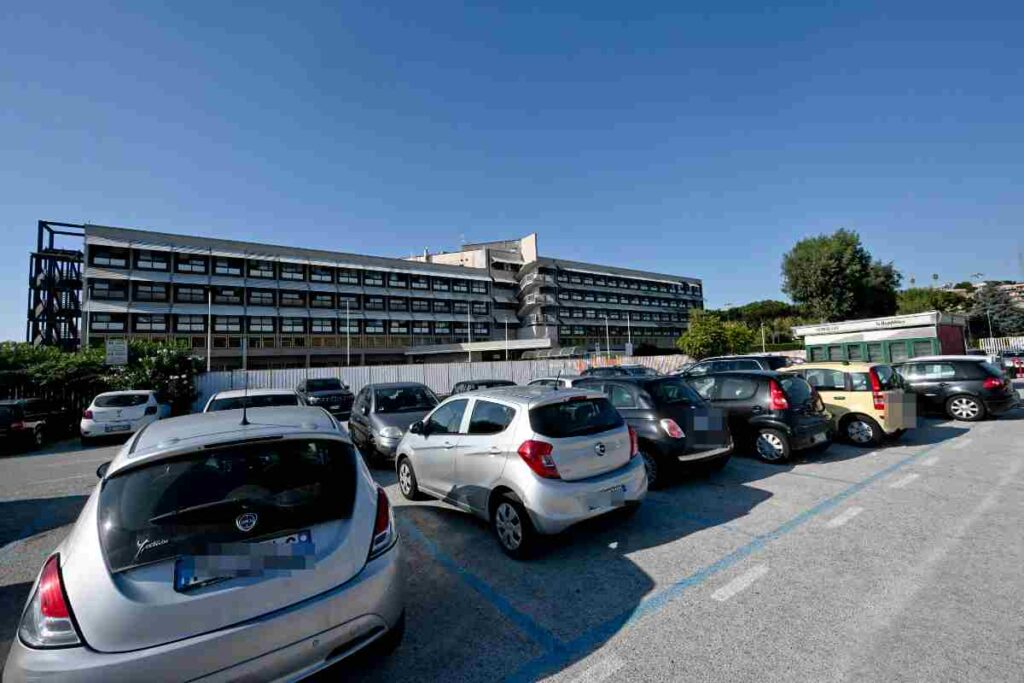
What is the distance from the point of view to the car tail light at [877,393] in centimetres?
827

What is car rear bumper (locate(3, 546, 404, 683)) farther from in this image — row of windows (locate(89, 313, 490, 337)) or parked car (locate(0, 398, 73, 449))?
row of windows (locate(89, 313, 490, 337))

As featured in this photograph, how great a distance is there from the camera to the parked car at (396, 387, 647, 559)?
409 centimetres

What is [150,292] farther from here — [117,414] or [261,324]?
[117,414]

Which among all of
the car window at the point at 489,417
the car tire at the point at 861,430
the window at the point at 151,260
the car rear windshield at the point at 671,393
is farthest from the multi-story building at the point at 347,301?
the car tire at the point at 861,430

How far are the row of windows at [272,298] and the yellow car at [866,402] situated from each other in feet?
164

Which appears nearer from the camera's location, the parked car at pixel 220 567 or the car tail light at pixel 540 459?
the parked car at pixel 220 567

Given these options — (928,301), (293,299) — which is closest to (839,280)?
(928,301)

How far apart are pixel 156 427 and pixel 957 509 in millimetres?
8163

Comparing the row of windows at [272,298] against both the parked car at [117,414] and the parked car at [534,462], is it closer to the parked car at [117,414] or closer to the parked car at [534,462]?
the parked car at [117,414]

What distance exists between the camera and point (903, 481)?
6.21m

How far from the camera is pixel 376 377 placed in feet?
80.2

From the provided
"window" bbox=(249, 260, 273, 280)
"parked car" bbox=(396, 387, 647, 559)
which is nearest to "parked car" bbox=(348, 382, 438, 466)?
"parked car" bbox=(396, 387, 647, 559)

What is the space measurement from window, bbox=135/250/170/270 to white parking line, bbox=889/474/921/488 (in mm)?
53482

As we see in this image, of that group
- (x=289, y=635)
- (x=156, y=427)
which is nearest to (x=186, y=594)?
(x=289, y=635)
